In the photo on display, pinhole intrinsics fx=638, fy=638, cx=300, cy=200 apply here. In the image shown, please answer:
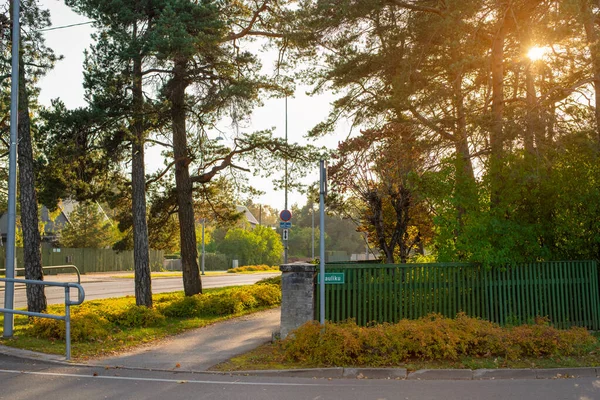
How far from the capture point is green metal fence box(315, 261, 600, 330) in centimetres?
1197

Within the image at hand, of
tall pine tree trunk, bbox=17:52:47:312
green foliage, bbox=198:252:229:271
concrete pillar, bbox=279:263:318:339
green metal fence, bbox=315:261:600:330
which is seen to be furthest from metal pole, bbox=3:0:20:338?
green foliage, bbox=198:252:229:271

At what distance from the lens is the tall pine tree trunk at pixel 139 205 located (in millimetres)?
16891

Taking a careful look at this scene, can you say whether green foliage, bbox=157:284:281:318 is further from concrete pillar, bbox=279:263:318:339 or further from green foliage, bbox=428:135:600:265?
green foliage, bbox=428:135:600:265

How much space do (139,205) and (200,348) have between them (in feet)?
20.9

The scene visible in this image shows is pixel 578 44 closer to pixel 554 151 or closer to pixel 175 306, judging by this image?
pixel 554 151

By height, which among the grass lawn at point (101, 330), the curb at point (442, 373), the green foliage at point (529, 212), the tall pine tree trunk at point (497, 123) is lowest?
the curb at point (442, 373)

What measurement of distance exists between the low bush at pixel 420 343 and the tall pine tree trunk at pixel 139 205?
767cm

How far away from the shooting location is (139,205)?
16969mm

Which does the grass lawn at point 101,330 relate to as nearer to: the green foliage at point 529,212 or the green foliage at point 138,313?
the green foliage at point 138,313

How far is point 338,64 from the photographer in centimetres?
1942

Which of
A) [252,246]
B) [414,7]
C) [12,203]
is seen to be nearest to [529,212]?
[414,7]

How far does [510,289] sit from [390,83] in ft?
26.7

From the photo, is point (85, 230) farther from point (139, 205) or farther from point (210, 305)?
point (210, 305)

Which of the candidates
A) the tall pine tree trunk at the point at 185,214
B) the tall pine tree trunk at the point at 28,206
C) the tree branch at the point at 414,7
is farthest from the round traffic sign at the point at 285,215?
the tall pine tree trunk at the point at 28,206
